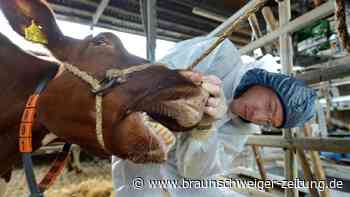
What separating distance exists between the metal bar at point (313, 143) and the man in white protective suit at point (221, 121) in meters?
0.12

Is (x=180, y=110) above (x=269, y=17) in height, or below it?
below

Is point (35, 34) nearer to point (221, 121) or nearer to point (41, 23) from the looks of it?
point (41, 23)

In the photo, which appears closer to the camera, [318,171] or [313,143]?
[313,143]

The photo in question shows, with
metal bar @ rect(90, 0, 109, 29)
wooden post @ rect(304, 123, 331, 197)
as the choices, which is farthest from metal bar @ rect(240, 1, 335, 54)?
metal bar @ rect(90, 0, 109, 29)

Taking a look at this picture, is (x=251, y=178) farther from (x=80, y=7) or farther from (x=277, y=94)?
(x=80, y=7)

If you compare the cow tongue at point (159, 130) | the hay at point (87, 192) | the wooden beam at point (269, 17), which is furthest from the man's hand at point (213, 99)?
the hay at point (87, 192)

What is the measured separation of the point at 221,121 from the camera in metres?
1.21

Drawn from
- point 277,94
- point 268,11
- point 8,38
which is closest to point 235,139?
point 277,94

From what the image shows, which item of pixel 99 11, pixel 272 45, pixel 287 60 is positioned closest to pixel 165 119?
pixel 287 60

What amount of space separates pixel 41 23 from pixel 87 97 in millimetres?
405

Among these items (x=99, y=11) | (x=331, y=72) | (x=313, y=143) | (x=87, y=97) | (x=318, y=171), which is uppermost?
(x=99, y=11)

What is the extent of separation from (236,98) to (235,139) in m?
0.23

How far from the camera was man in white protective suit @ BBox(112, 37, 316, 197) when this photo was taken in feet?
3.47

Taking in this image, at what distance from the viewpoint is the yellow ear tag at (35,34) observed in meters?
0.88
